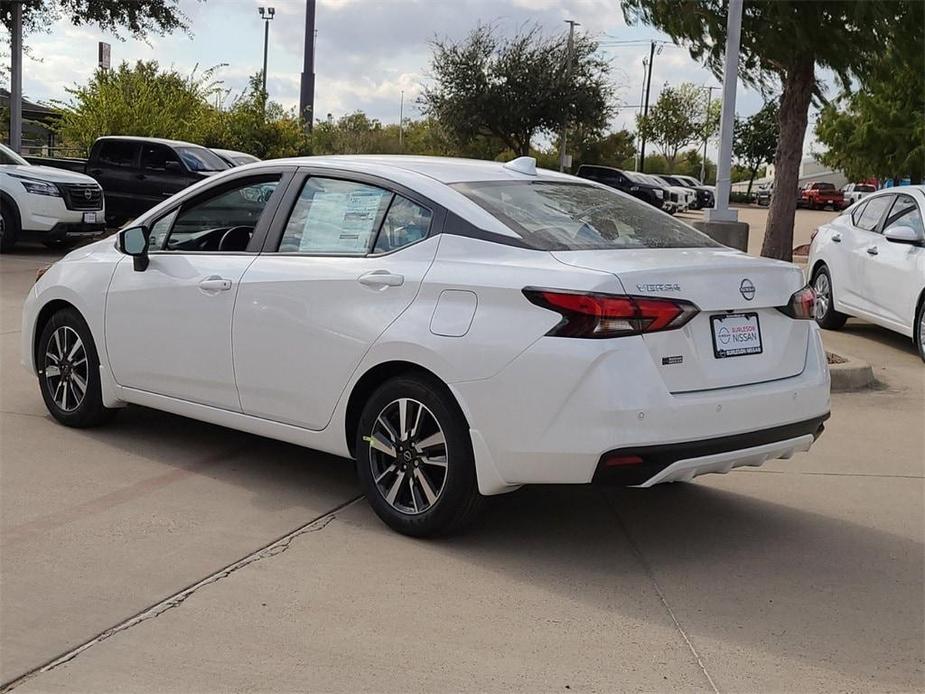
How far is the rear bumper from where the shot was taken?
4.36 meters

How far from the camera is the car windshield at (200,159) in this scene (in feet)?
67.1

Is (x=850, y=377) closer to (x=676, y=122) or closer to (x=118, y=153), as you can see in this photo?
(x=118, y=153)

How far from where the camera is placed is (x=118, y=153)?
21016 millimetres

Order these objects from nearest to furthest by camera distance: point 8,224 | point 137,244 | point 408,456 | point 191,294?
1. point 408,456
2. point 191,294
3. point 137,244
4. point 8,224

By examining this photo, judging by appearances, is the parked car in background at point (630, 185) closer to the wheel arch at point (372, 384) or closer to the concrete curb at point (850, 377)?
the concrete curb at point (850, 377)

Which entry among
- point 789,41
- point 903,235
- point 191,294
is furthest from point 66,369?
point 789,41

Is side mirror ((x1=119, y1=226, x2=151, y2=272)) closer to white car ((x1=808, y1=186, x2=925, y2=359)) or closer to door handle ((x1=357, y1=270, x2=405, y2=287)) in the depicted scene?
door handle ((x1=357, y1=270, x2=405, y2=287))

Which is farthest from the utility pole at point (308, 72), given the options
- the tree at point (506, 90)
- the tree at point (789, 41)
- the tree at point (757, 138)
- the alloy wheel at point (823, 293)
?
the tree at point (757, 138)

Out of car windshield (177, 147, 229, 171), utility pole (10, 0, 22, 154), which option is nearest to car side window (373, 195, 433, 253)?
car windshield (177, 147, 229, 171)

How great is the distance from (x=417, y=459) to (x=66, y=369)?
8.89ft

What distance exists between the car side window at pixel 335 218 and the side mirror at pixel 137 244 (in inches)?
36.2

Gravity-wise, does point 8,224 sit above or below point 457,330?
below

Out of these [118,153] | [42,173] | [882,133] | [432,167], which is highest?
[882,133]

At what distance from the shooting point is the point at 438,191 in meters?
5.13
